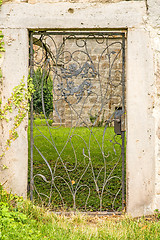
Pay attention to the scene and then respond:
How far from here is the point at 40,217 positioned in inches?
142

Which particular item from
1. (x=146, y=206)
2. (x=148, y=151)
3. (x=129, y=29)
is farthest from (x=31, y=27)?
(x=146, y=206)

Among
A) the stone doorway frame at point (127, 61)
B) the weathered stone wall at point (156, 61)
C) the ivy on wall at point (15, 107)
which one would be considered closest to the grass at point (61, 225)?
the stone doorway frame at point (127, 61)

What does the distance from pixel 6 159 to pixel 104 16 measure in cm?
212

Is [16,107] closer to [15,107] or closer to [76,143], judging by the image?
[15,107]

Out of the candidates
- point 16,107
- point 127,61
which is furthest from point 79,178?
point 127,61

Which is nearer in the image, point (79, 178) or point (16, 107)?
point (16, 107)

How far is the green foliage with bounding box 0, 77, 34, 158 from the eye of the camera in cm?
391

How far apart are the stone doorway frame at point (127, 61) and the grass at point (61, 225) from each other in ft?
0.92

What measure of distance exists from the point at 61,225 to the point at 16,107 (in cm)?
150

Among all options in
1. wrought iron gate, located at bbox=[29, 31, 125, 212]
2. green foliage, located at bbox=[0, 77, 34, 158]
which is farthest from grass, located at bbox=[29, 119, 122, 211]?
green foliage, located at bbox=[0, 77, 34, 158]

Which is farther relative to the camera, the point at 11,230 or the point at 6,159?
the point at 6,159

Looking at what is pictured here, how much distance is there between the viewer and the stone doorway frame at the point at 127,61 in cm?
389

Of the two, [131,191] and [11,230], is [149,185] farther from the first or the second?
[11,230]

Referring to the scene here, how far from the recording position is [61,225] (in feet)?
11.3
